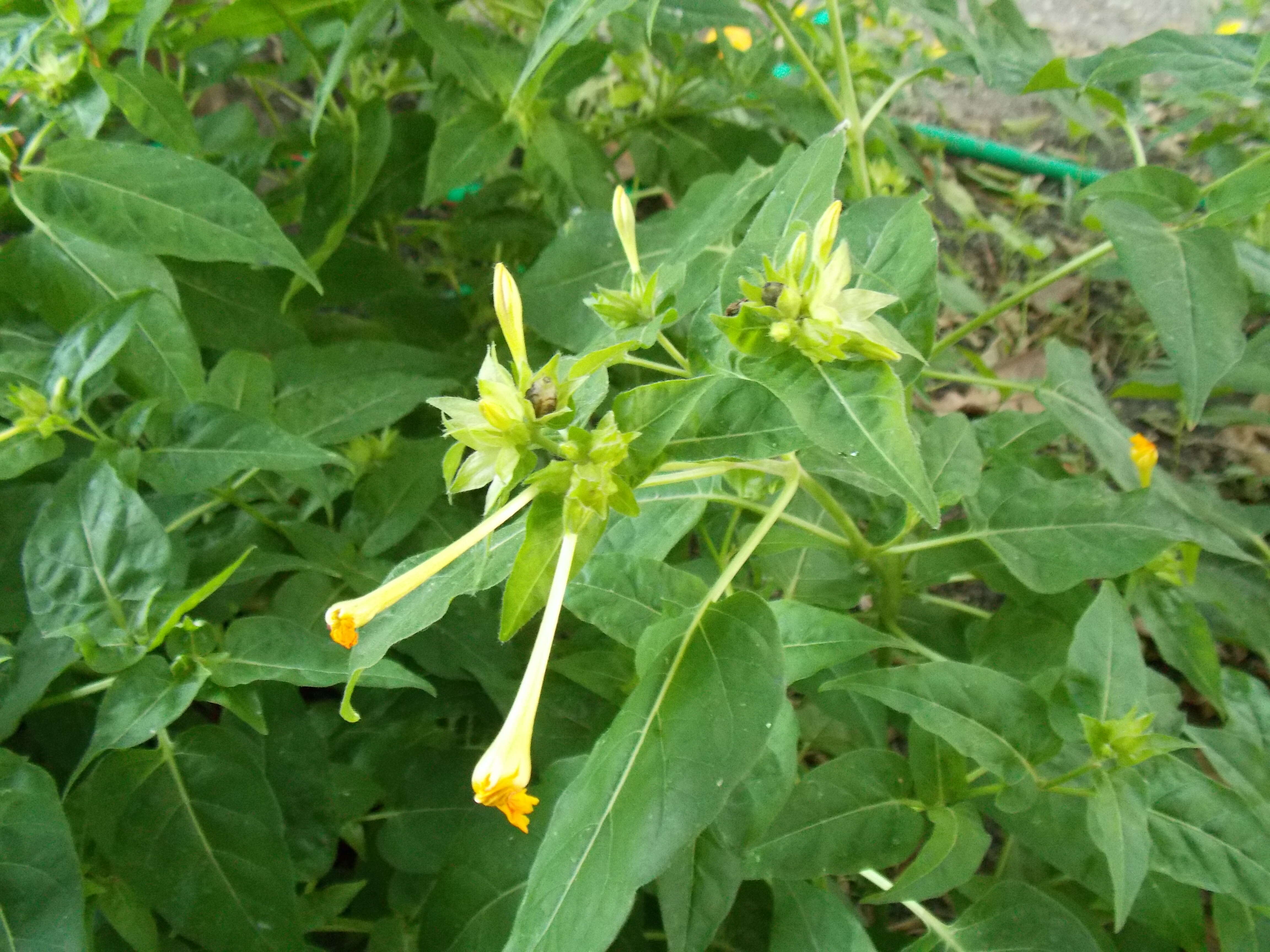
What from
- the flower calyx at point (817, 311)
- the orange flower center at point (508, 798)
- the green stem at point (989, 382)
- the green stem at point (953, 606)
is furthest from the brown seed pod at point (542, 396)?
the green stem at point (953, 606)

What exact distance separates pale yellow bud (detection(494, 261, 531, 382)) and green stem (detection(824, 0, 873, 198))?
1.83 ft

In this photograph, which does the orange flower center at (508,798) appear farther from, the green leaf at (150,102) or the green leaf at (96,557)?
the green leaf at (150,102)

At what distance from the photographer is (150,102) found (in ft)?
3.15

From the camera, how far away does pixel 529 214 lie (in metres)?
1.39

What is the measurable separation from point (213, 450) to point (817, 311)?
63cm

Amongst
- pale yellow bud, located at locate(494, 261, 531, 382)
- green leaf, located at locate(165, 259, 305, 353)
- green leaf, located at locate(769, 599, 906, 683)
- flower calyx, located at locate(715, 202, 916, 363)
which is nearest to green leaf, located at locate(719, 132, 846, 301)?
flower calyx, located at locate(715, 202, 916, 363)

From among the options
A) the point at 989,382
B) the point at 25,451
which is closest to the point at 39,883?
the point at 25,451

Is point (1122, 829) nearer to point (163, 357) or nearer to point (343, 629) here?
point (343, 629)

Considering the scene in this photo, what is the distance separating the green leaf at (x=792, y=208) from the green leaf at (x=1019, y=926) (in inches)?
23.6

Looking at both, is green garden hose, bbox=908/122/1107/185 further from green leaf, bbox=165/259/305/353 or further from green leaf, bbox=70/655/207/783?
green leaf, bbox=70/655/207/783

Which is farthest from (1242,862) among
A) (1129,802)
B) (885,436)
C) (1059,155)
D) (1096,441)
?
(1059,155)

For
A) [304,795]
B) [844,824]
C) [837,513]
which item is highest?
[837,513]

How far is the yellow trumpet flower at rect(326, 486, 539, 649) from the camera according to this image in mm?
504

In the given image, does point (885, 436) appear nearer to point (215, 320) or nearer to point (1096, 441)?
point (1096, 441)
